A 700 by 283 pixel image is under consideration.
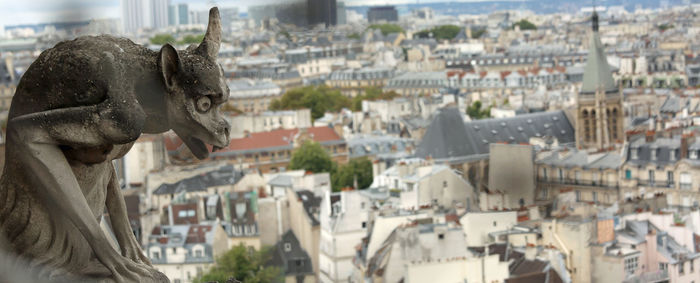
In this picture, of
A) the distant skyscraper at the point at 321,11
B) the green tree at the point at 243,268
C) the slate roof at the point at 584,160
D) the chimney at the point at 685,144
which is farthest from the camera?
the slate roof at the point at 584,160

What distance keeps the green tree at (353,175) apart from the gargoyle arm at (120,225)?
2508cm

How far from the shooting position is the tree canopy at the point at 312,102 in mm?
46375

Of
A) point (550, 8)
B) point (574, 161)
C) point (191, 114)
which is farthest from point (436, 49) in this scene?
point (191, 114)

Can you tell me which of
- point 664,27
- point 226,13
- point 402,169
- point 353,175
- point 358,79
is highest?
point 226,13

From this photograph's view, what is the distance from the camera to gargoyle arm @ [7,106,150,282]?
234 cm

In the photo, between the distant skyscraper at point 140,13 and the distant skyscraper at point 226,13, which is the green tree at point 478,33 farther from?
the distant skyscraper at point 140,13

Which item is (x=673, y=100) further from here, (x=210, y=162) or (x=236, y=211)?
(x=236, y=211)

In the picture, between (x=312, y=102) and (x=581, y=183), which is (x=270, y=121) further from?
(x=581, y=183)

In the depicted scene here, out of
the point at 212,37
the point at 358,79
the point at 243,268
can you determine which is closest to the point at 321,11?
the point at 212,37

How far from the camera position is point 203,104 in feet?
7.98

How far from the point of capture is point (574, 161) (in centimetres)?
2716

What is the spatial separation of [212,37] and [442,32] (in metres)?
83.4

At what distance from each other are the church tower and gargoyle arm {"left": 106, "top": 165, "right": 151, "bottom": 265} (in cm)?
3049

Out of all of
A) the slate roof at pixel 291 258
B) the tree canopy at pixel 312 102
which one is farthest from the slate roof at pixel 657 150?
the tree canopy at pixel 312 102
